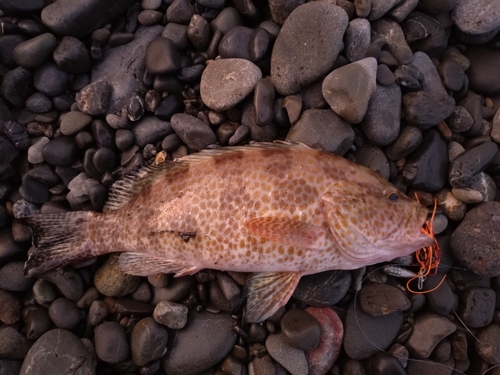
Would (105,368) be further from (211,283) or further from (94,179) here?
(94,179)

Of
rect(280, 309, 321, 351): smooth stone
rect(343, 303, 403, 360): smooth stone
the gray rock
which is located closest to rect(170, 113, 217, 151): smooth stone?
the gray rock

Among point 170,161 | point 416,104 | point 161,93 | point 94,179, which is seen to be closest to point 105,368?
point 94,179

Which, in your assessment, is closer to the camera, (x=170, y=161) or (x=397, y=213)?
(x=397, y=213)

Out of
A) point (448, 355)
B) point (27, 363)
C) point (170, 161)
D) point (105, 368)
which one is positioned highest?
point (170, 161)

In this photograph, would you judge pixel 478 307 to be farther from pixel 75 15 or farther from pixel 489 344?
pixel 75 15

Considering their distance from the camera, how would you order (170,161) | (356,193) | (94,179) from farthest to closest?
(94,179) → (170,161) → (356,193)

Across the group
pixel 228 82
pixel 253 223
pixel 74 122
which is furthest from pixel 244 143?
pixel 74 122
